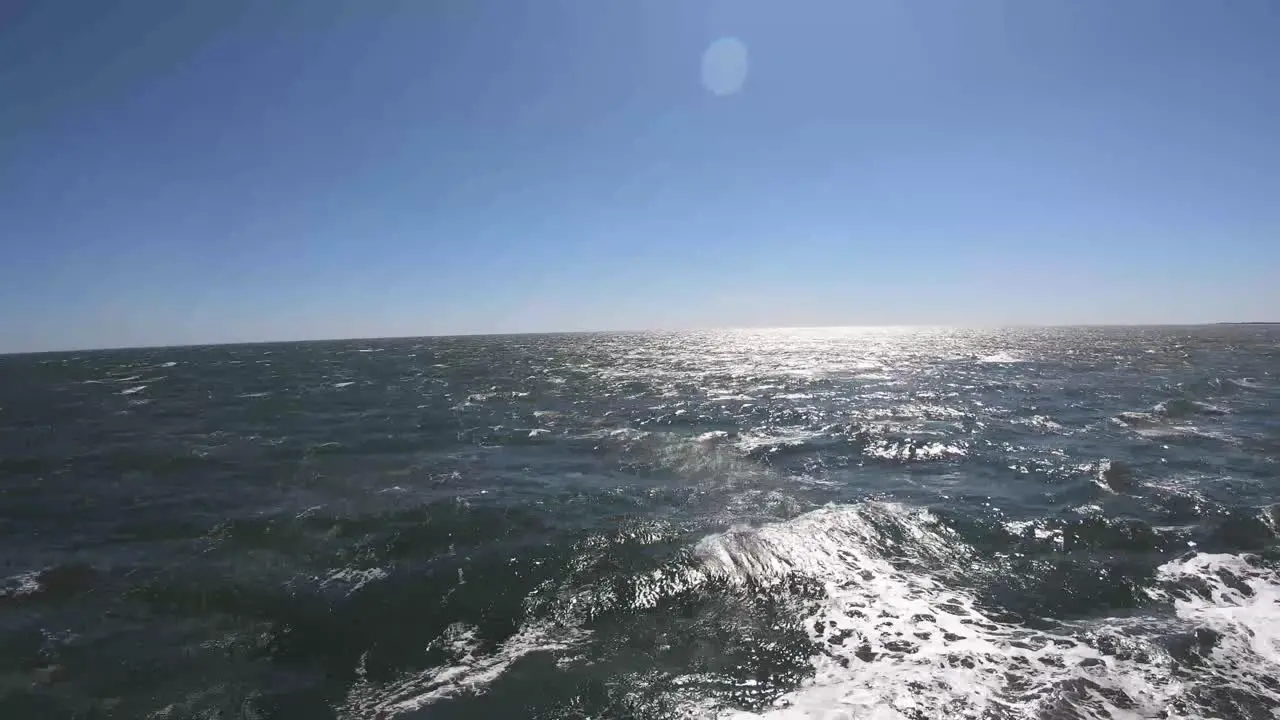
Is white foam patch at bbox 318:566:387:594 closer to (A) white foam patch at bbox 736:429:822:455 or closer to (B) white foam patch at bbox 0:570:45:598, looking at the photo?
(B) white foam patch at bbox 0:570:45:598

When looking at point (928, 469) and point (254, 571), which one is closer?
A: point (254, 571)

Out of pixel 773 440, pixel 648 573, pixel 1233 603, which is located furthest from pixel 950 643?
pixel 773 440

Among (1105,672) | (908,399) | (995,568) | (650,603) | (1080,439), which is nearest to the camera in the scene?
(1105,672)

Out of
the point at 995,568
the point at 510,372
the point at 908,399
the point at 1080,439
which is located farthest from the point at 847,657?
the point at 510,372

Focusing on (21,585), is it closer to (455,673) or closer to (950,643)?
(455,673)

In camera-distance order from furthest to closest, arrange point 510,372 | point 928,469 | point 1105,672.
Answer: point 510,372, point 928,469, point 1105,672

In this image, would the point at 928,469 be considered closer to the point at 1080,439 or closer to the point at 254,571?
the point at 1080,439

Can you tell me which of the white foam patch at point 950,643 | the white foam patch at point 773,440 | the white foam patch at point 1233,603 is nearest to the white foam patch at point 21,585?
the white foam patch at point 950,643
